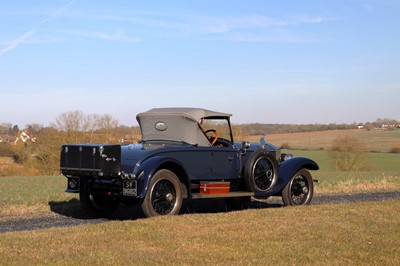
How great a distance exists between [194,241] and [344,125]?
77.5m

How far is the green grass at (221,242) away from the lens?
18.6 feet

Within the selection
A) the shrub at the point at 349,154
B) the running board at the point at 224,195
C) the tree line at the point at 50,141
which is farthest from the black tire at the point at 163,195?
the shrub at the point at 349,154

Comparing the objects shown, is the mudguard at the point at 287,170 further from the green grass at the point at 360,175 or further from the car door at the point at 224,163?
the green grass at the point at 360,175

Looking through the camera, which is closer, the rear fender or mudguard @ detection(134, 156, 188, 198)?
mudguard @ detection(134, 156, 188, 198)

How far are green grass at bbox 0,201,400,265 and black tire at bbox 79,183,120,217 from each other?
6.73ft

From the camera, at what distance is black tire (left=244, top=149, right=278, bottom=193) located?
10.5 m

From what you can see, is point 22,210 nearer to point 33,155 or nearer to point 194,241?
point 194,241

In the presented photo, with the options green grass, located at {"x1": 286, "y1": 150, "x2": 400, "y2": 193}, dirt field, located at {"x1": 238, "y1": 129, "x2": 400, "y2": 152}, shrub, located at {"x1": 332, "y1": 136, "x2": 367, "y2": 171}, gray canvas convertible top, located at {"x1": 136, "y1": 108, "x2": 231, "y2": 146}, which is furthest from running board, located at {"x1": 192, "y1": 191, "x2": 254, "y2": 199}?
dirt field, located at {"x1": 238, "y1": 129, "x2": 400, "y2": 152}

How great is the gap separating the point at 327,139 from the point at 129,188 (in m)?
61.3

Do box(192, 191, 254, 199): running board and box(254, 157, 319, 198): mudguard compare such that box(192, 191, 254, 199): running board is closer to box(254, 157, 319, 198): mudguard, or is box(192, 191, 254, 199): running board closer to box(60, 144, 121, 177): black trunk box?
box(254, 157, 319, 198): mudguard

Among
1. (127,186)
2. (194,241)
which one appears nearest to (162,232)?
(194,241)

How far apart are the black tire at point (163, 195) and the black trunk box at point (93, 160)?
655mm

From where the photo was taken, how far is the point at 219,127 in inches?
443

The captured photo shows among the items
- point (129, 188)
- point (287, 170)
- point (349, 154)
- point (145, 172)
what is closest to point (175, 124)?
point (145, 172)
